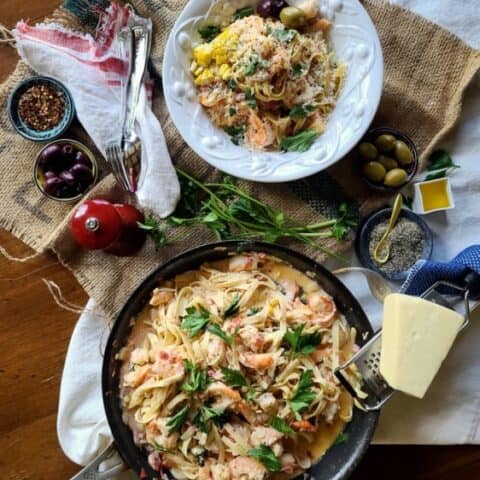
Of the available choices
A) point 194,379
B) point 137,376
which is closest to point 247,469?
point 194,379

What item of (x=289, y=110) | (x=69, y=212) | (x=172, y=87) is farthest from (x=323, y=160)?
(x=69, y=212)

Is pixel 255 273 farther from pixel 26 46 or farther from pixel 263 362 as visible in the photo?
pixel 26 46

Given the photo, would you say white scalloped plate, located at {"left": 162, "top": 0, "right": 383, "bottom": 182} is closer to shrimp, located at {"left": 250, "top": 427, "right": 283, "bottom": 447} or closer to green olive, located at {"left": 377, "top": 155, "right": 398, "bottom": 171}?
green olive, located at {"left": 377, "top": 155, "right": 398, "bottom": 171}

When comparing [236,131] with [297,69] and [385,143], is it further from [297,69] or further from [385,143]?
[385,143]

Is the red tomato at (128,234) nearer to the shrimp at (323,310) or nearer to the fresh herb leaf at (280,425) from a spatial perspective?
the shrimp at (323,310)

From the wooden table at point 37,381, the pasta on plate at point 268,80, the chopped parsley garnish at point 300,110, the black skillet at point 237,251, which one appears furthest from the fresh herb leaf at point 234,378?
the chopped parsley garnish at point 300,110
